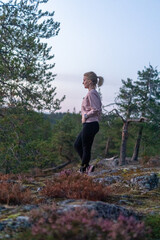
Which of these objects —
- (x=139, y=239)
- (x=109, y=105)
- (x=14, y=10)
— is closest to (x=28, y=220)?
(x=139, y=239)

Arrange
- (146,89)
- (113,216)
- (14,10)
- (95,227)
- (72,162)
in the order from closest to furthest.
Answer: (95,227) < (113,216) < (14,10) < (146,89) < (72,162)

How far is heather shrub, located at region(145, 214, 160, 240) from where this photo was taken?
3404 millimetres

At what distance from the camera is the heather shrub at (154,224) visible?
3404 millimetres

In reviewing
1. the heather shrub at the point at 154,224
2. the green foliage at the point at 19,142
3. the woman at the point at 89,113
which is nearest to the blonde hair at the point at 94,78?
the woman at the point at 89,113

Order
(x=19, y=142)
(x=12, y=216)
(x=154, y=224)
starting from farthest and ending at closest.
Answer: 1. (x=19, y=142)
2. (x=154, y=224)
3. (x=12, y=216)

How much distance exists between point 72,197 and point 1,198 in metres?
1.01

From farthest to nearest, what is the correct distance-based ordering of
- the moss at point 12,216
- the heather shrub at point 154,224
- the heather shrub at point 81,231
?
1. the heather shrub at point 154,224
2. the moss at point 12,216
3. the heather shrub at point 81,231

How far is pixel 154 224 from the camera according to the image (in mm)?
3646

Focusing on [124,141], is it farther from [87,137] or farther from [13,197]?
[13,197]

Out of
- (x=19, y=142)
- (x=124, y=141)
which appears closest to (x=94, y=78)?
(x=19, y=142)

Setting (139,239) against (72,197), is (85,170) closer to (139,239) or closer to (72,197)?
(72,197)

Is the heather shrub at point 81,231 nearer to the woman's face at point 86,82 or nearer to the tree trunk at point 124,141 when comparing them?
the woman's face at point 86,82

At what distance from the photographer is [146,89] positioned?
26938mm

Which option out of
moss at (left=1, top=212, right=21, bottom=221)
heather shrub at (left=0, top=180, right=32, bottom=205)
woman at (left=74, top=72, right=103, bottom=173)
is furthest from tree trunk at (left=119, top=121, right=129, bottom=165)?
moss at (left=1, top=212, right=21, bottom=221)
